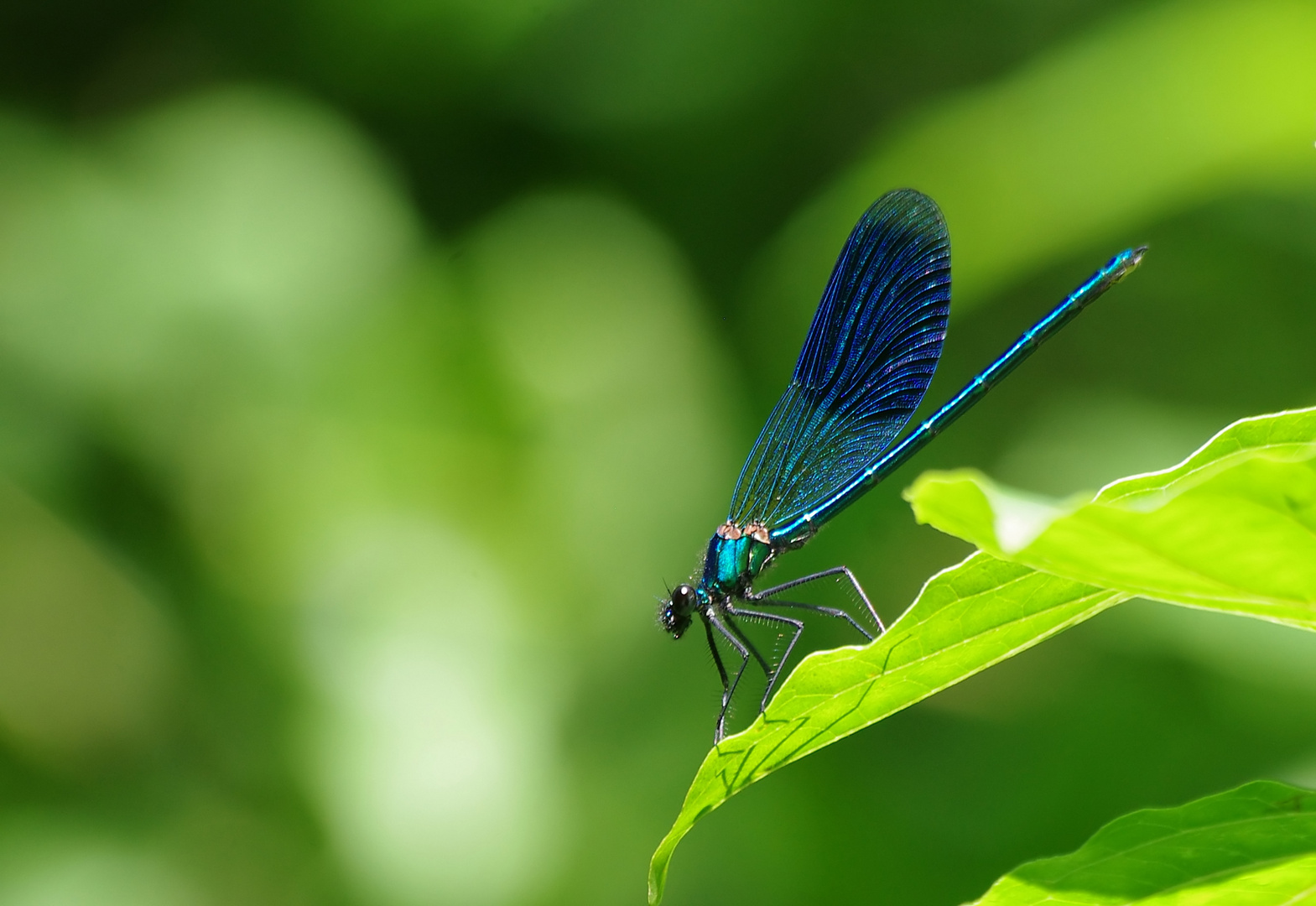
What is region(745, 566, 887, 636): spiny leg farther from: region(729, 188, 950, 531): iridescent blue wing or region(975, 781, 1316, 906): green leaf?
region(975, 781, 1316, 906): green leaf

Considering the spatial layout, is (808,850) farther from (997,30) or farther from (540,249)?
(997,30)

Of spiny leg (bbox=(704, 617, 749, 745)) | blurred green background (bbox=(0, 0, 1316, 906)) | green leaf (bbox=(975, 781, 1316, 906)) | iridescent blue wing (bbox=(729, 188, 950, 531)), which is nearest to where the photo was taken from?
green leaf (bbox=(975, 781, 1316, 906))

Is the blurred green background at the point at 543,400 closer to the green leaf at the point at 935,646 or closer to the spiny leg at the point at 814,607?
the spiny leg at the point at 814,607

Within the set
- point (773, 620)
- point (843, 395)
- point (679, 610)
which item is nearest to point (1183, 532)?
point (773, 620)

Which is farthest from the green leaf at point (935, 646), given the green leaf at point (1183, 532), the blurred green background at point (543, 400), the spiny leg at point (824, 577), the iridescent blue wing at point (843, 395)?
the blurred green background at point (543, 400)

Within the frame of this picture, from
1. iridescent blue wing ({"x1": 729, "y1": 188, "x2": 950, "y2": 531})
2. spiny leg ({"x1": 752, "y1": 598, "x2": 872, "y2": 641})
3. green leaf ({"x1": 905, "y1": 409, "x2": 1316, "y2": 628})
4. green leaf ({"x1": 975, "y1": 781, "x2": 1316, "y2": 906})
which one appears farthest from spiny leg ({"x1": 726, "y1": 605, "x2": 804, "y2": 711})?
Answer: green leaf ({"x1": 905, "y1": 409, "x2": 1316, "y2": 628})

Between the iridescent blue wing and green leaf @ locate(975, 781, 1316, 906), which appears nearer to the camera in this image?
green leaf @ locate(975, 781, 1316, 906)
